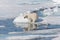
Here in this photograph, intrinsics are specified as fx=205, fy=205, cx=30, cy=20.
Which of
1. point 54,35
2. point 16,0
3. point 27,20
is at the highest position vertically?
point 16,0

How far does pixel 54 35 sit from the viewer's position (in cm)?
224

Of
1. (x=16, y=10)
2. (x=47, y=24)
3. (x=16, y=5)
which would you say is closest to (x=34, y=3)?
(x=16, y=5)

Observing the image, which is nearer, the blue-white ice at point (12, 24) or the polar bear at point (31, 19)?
the blue-white ice at point (12, 24)

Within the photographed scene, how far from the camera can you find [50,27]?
2500 mm

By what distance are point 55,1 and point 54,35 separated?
1557 millimetres

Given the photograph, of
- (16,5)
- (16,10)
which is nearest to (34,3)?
(16,5)

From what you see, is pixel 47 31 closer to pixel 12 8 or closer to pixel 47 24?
pixel 47 24

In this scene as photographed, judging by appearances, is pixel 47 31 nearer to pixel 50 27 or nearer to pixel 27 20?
pixel 50 27

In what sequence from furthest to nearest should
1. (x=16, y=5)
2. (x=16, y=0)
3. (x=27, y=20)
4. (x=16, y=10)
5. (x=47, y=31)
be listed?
(x=16, y=0) → (x=16, y=5) → (x=16, y=10) → (x=27, y=20) → (x=47, y=31)

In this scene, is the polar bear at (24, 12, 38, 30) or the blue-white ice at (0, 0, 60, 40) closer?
the blue-white ice at (0, 0, 60, 40)

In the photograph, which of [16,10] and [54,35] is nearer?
[54,35]

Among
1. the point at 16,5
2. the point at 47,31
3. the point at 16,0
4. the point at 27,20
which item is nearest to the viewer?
the point at 47,31

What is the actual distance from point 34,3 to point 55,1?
383 millimetres

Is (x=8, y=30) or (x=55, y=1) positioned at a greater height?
(x=55, y=1)
